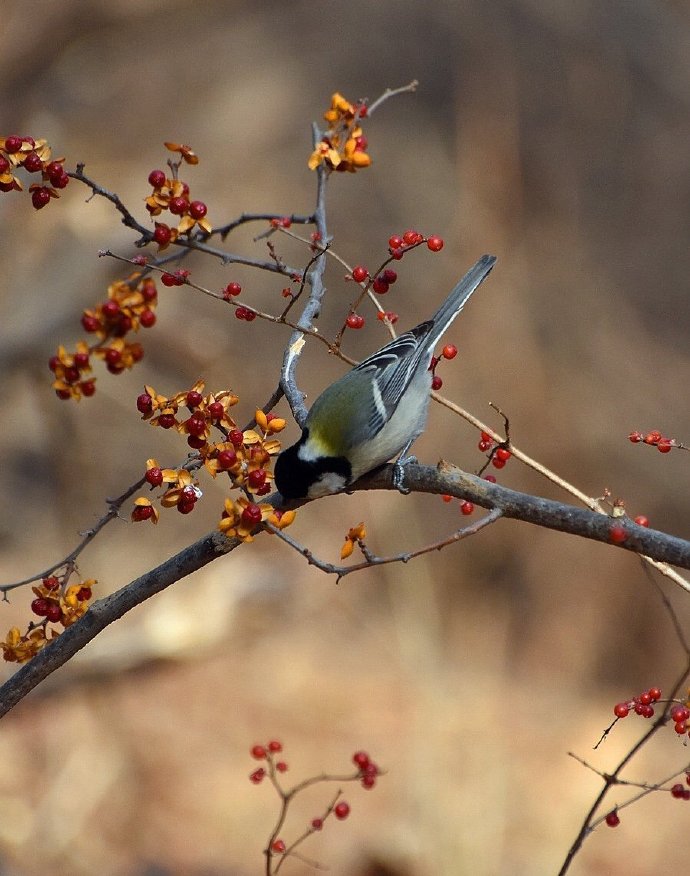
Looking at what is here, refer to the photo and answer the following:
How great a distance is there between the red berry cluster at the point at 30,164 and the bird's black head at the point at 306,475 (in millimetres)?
935

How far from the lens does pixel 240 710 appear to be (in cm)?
643

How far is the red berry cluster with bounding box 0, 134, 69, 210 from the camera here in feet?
7.52

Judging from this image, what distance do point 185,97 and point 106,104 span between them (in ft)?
2.28

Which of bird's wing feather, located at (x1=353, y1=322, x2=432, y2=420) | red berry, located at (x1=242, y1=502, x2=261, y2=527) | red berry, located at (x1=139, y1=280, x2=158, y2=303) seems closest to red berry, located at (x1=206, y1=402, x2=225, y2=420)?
red berry, located at (x1=242, y1=502, x2=261, y2=527)

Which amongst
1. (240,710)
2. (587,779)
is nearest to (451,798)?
(587,779)

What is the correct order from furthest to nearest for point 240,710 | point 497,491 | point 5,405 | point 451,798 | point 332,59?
point 332,59
point 5,405
point 240,710
point 451,798
point 497,491

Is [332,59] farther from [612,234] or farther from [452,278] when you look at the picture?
[612,234]

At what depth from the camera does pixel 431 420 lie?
7332 millimetres

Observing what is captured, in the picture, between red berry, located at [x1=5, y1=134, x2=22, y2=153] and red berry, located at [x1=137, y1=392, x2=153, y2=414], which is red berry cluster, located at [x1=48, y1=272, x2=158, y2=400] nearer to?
red berry, located at [x1=137, y1=392, x2=153, y2=414]

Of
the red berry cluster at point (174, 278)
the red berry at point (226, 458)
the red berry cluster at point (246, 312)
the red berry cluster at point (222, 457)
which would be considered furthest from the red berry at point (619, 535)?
the red berry cluster at point (174, 278)

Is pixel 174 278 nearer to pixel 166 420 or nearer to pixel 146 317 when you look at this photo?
pixel 146 317

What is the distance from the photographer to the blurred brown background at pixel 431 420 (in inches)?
239

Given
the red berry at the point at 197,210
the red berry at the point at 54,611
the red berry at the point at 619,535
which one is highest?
the red berry at the point at 197,210

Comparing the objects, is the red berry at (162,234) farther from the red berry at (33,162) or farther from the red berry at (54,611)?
the red berry at (54,611)
